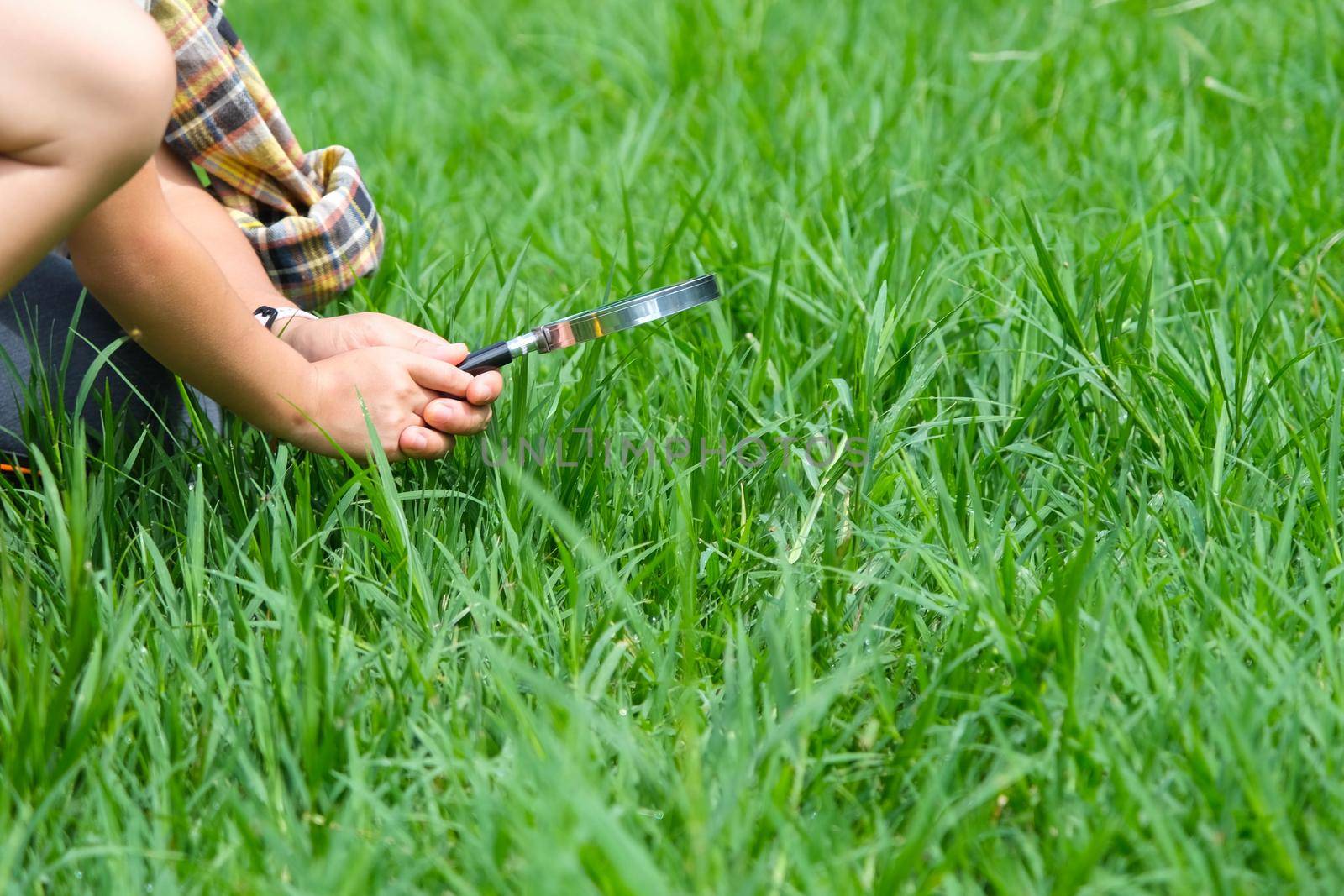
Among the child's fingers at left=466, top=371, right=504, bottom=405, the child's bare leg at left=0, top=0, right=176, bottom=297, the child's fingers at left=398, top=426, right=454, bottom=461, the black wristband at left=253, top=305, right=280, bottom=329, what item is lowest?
the child's fingers at left=398, top=426, right=454, bottom=461

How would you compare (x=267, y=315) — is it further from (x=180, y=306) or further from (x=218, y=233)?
(x=180, y=306)

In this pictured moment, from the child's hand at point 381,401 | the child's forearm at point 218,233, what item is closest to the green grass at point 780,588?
the child's hand at point 381,401

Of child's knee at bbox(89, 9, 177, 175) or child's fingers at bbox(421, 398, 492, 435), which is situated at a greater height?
child's knee at bbox(89, 9, 177, 175)

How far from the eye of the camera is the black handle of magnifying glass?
126cm

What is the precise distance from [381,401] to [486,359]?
104 millimetres

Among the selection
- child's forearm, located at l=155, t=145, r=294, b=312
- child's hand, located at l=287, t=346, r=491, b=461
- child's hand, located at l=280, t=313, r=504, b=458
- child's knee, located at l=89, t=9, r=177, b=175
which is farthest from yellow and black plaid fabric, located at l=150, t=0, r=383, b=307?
child's knee, located at l=89, t=9, r=177, b=175

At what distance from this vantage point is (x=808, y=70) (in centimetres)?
250

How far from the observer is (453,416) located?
1.23 m

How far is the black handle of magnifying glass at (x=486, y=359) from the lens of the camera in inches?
49.6

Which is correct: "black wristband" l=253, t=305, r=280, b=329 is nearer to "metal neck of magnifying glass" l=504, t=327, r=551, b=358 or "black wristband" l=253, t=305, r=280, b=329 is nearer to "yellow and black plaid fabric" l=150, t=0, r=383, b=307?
"yellow and black plaid fabric" l=150, t=0, r=383, b=307

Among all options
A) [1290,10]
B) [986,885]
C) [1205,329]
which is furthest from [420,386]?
[1290,10]

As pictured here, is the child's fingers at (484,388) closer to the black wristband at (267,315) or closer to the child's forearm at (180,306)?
the child's forearm at (180,306)

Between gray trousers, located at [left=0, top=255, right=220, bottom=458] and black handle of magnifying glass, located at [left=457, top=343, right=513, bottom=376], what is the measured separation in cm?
33

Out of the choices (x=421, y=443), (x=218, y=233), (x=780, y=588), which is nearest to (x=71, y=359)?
(x=218, y=233)
